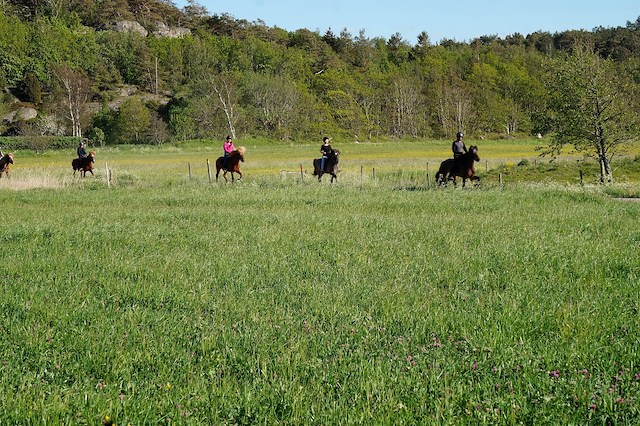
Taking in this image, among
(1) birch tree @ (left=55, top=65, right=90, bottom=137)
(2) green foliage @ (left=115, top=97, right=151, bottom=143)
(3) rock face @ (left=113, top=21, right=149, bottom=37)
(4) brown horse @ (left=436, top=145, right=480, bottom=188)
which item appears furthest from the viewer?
(3) rock face @ (left=113, top=21, right=149, bottom=37)

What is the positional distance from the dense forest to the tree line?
0.25m

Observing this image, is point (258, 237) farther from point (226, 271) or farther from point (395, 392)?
point (395, 392)

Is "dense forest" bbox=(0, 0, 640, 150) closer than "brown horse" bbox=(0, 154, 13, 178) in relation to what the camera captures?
No

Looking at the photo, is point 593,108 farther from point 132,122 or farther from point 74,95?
point 74,95

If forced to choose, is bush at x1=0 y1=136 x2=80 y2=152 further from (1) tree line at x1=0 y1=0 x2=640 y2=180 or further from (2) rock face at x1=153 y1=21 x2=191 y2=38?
(2) rock face at x1=153 y1=21 x2=191 y2=38

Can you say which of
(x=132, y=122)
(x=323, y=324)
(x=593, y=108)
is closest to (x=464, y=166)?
(x=593, y=108)

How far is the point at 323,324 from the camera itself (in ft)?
20.7

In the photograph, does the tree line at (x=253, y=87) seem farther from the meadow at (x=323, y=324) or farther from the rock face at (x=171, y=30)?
the meadow at (x=323, y=324)

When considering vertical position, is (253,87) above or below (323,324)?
above

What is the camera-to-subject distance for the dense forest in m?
93.7

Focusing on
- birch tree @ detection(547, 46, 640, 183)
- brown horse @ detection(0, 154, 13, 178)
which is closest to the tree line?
birch tree @ detection(547, 46, 640, 183)

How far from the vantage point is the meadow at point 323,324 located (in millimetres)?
4426

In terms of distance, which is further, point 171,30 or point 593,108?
point 171,30

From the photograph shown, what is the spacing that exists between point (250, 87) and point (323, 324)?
98.2 meters
